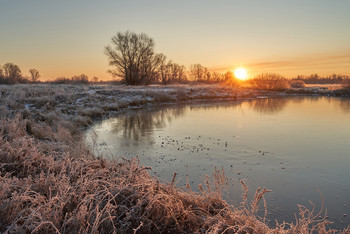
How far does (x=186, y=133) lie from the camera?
1212 cm

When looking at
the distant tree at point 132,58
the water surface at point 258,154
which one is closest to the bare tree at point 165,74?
the distant tree at point 132,58

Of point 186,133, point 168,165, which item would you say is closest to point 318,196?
point 168,165

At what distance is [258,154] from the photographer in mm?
8453

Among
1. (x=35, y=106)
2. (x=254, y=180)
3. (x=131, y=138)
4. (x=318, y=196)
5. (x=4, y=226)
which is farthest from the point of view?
(x=35, y=106)

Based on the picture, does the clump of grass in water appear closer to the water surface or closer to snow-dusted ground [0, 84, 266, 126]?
the water surface

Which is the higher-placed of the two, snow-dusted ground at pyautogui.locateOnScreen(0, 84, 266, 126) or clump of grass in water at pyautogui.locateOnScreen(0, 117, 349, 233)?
snow-dusted ground at pyautogui.locateOnScreen(0, 84, 266, 126)

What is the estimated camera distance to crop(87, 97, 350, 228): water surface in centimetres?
552

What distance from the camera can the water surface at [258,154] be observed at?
217 inches

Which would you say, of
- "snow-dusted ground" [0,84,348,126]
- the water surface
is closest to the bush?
"snow-dusted ground" [0,84,348,126]

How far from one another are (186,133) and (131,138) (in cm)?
273

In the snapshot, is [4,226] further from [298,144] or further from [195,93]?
[195,93]

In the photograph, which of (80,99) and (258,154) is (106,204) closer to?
(258,154)

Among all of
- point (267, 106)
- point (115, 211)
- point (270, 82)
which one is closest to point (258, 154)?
point (115, 211)

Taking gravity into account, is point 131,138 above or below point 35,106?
below
